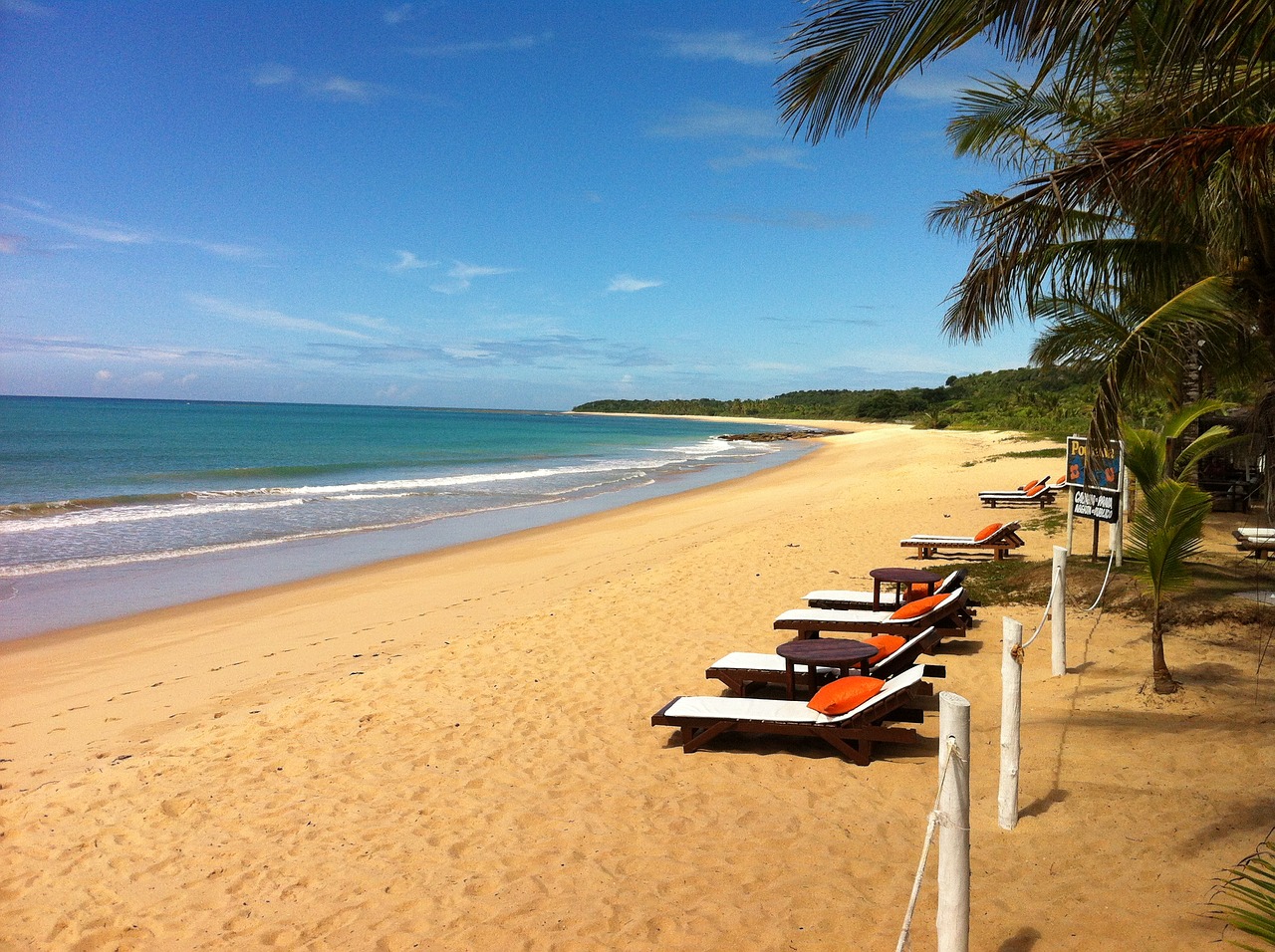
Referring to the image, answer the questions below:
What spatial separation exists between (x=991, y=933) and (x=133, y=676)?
758 centimetres

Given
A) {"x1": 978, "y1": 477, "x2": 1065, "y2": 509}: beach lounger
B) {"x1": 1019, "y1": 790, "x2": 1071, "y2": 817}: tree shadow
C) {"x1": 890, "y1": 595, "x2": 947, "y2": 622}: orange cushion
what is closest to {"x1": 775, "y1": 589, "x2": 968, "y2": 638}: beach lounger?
{"x1": 890, "y1": 595, "x2": 947, "y2": 622}: orange cushion

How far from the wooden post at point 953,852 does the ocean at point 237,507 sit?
1055 centimetres

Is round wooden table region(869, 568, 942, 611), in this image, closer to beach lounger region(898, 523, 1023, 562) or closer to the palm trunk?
the palm trunk

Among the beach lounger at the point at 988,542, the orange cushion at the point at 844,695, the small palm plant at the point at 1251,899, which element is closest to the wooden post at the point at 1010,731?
the small palm plant at the point at 1251,899

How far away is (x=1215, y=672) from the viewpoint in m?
6.29

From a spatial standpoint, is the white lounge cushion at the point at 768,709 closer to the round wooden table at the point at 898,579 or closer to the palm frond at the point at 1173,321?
the palm frond at the point at 1173,321

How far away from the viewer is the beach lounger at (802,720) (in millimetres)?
5223

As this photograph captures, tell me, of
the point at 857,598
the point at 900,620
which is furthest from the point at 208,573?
the point at 900,620

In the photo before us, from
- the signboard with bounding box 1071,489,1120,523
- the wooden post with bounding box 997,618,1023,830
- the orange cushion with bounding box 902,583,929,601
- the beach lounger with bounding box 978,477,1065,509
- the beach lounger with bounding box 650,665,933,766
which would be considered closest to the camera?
the wooden post with bounding box 997,618,1023,830

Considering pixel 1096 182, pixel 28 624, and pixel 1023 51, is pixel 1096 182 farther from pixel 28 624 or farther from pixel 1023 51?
pixel 28 624

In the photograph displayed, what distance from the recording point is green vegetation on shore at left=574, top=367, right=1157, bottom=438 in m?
43.6

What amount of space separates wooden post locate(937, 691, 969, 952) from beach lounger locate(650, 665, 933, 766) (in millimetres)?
2330

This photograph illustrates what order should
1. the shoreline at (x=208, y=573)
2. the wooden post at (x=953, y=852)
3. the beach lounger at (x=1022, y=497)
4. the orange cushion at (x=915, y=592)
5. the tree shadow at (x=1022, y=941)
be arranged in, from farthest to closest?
the beach lounger at (x=1022, y=497) < the shoreline at (x=208, y=573) < the orange cushion at (x=915, y=592) < the tree shadow at (x=1022, y=941) < the wooden post at (x=953, y=852)

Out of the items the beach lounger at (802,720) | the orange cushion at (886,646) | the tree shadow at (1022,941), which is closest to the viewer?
the tree shadow at (1022,941)
